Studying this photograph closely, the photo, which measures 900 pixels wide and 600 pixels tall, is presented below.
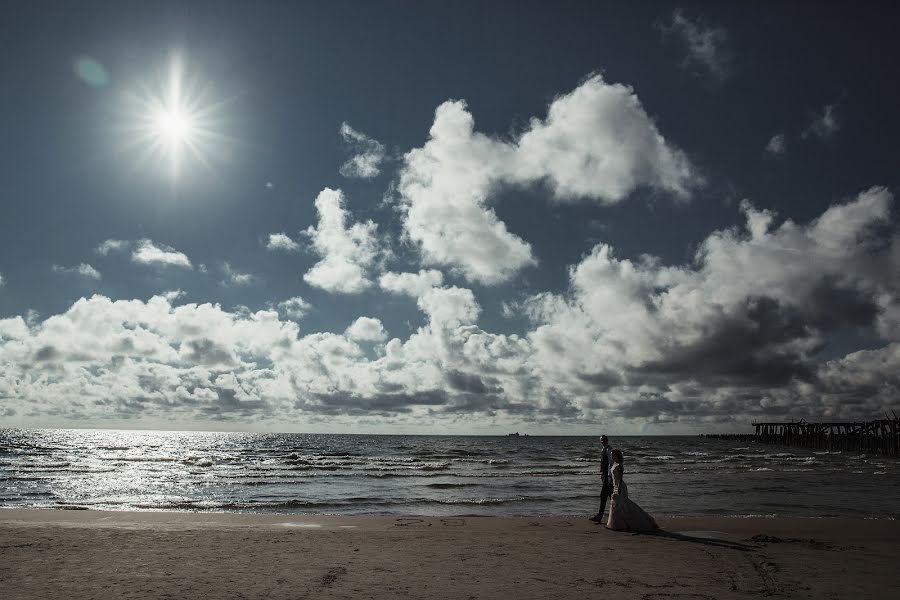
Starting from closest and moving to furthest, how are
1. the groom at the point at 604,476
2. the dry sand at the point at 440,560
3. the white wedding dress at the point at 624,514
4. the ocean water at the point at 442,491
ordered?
the dry sand at the point at 440,560
the white wedding dress at the point at 624,514
the groom at the point at 604,476
the ocean water at the point at 442,491

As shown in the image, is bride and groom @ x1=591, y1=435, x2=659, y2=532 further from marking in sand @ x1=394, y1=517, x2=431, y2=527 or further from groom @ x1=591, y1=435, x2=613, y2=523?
marking in sand @ x1=394, y1=517, x2=431, y2=527

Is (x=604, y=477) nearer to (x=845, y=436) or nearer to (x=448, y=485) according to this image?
(x=448, y=485)

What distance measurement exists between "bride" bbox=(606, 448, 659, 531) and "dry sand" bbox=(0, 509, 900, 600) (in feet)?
1.21

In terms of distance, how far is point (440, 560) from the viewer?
410 inches

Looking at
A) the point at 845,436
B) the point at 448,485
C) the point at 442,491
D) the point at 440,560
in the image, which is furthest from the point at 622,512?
the point at 845,436

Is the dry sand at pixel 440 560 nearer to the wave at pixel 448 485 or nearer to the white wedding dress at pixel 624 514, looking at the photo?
the white wedding dress at pixel 624 514

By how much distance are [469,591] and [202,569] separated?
444 centimetres

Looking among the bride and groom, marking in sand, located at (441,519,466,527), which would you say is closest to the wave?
marking in sand, located at (441,519,466,527)

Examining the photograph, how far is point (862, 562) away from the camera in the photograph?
1052 centimetres

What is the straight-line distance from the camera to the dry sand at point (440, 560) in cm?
821

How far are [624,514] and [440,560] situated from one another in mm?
5518

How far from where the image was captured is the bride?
44.7ft

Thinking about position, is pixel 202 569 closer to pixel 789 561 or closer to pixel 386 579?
pixel 386 579

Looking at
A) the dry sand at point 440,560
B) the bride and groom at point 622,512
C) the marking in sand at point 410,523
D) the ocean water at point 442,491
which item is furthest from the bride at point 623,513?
the ocean water at point 442,491
